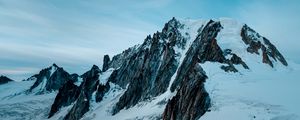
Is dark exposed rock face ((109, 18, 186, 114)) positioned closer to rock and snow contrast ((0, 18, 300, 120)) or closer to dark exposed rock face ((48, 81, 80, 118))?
rock and snow contrast ((0, 18, 300, 120))

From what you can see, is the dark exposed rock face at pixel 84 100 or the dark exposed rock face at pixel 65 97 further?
the dark exposed rock face at pixel 65 97

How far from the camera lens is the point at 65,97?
194125mm

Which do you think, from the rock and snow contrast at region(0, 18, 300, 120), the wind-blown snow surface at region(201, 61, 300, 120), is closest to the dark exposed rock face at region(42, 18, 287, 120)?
the rock and snow contrast at region(0, 18, 300, 120)

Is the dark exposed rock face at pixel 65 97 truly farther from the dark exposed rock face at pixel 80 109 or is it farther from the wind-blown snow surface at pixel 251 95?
the wind-blown snow surface at pixel 251 95

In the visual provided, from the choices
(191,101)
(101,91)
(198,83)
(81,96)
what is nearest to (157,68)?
(101,91)

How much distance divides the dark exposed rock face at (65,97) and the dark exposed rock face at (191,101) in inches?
4993

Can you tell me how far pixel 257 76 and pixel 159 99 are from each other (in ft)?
121

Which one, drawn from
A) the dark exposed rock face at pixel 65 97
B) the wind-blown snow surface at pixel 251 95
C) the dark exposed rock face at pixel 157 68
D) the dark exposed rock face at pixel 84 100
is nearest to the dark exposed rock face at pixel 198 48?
the dark exposed rock face at pixel 157 68

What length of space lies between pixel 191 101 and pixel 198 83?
349cm

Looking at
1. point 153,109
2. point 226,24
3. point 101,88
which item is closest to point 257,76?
point 153,109

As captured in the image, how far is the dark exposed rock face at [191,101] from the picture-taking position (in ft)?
184

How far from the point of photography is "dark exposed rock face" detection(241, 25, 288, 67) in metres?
94.9

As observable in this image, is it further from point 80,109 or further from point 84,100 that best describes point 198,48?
point 84,100

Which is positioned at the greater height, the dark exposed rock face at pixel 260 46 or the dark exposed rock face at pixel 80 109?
the dark exposed rock face at pixel 260 46
